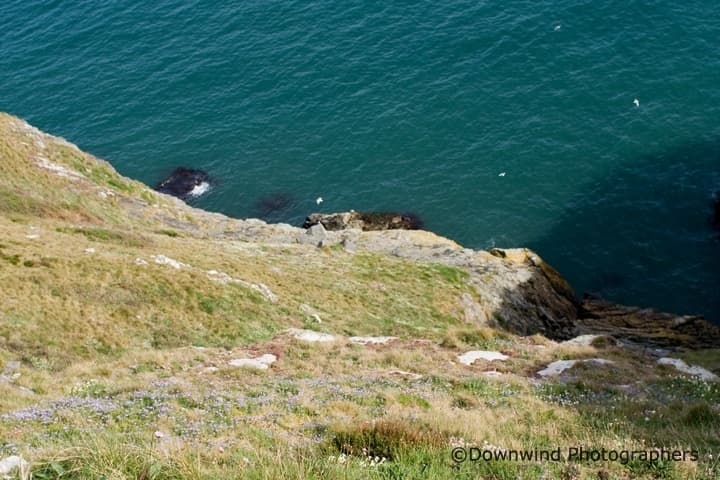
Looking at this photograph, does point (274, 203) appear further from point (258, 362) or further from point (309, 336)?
point (258, 362)

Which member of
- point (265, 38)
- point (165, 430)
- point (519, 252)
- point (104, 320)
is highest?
point (265, 38)

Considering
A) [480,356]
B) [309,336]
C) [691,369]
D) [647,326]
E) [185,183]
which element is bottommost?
[691,369]

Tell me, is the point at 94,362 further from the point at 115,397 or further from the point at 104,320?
the point at 115,397

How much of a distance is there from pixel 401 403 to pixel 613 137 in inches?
2460

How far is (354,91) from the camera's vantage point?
9094 cm

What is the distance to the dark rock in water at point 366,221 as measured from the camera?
241 feet

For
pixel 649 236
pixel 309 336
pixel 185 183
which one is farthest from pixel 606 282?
pixel 185 183

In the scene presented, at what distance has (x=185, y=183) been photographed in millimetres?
85750

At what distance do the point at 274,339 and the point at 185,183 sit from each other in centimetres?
5507

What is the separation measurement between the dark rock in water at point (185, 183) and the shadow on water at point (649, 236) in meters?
41.5

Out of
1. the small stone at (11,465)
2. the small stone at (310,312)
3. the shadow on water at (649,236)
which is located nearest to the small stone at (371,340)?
the small stone at (310,312)

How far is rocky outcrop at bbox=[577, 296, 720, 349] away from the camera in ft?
166

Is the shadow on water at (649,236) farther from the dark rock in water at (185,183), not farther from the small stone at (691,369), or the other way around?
the dark rock in water at (185,183)

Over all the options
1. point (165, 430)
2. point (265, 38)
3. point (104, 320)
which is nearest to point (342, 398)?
point (165, 430)
